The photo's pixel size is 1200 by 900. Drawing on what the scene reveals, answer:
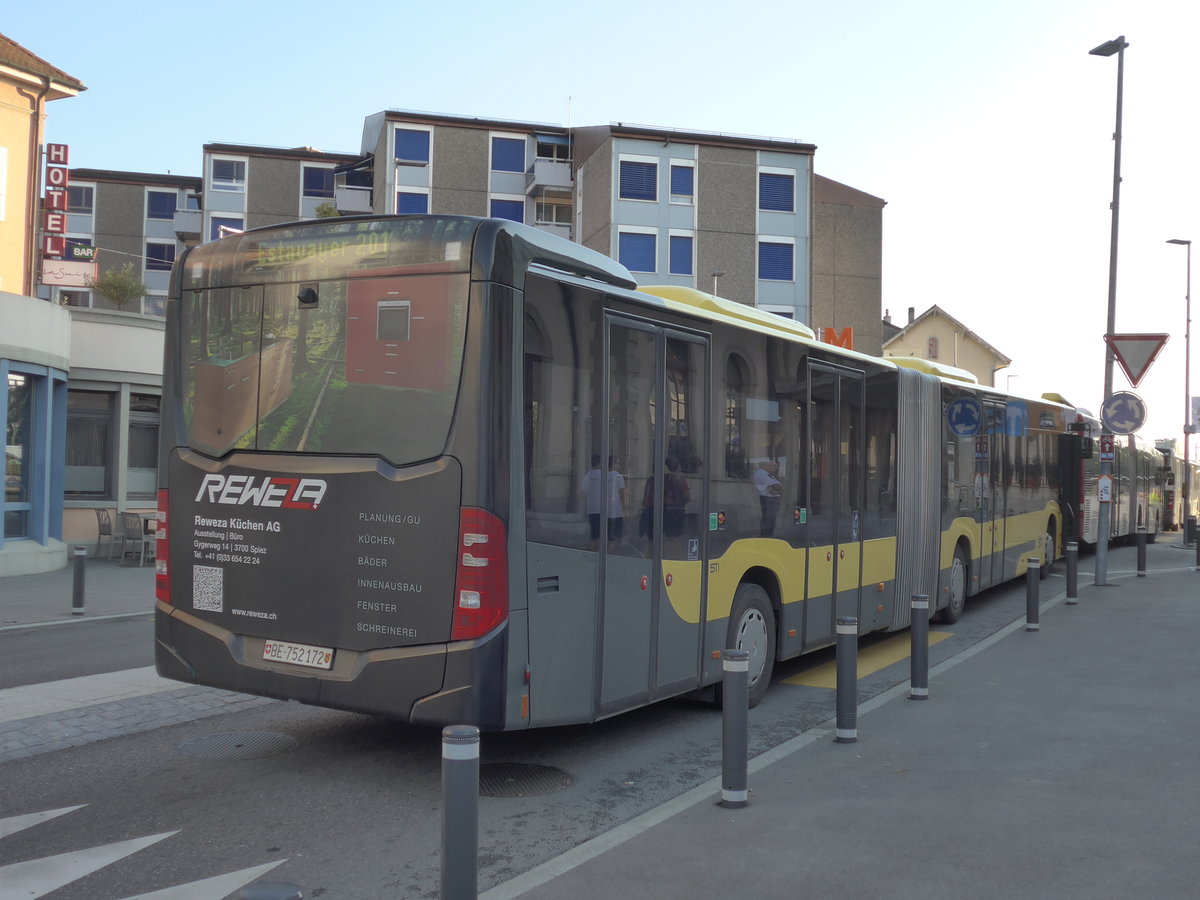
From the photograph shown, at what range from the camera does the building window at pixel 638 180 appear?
148ft

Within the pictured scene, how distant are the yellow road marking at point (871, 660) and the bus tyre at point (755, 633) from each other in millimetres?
961

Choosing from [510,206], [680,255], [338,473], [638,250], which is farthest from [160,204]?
[338,473]

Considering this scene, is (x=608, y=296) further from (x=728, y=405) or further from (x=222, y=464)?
(x=222, y=464)

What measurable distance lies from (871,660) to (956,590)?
3.20 meters

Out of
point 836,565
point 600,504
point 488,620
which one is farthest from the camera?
point 836,565

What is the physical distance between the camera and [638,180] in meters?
45.3

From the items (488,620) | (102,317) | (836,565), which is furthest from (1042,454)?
(102,317)

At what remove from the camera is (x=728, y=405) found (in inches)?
314

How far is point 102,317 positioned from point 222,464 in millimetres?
17910

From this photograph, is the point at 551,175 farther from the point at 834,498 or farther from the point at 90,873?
the point at 90,873

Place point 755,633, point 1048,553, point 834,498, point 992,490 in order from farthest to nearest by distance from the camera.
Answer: point 1048,553, point 992,490, point 834,498, point 755,633

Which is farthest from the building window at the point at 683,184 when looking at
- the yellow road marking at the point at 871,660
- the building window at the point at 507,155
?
the yellow road marking at the point at 871,660

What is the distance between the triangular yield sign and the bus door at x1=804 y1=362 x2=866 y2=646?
27.7 feet

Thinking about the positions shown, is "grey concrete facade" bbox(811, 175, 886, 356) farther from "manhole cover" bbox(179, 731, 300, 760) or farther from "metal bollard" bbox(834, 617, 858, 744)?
"manhole cover" bbox(179, 731, 300, 760)
